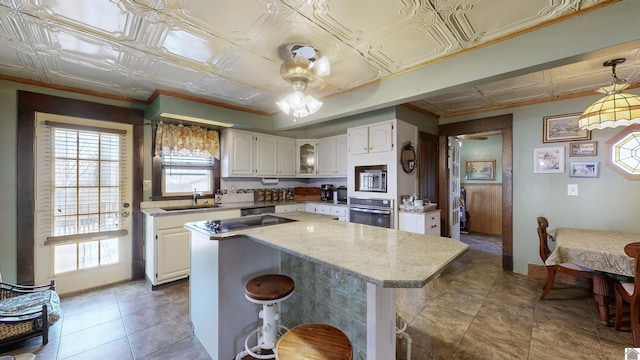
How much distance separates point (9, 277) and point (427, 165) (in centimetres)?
539

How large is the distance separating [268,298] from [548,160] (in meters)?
3.90

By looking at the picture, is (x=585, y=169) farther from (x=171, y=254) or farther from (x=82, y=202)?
(x=82, y=202)

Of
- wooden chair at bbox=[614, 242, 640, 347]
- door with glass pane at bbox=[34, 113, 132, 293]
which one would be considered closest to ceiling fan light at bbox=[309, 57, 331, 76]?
wooden chair at bbox=[614, 242, 640, 347]

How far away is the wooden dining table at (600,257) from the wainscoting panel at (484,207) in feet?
10.7

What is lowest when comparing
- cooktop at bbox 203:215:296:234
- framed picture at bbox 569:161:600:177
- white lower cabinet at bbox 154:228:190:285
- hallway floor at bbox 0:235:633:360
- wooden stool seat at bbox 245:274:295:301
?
hallway floor at bbox 0:235:633:360

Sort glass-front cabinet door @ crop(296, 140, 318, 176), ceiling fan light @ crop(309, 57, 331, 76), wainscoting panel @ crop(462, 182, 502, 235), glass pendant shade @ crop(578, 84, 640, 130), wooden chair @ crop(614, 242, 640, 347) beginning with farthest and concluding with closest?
1. wainscoting panel @ crop(462, 182, 502, 235)
2. glass-front cabinet door @ crop(296, 140, 318, 176)
3. glass pendant shade @ crop(578, 84, 640, 130)
4. ceiling fan light @ crop(309, 57, 331, 76)
5. wooden chair @ crop(614, 242, 640, 347)

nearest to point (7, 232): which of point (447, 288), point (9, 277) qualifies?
point (9, 277)

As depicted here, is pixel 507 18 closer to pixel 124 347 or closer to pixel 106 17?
pixel 106 17

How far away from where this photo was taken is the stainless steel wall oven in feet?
11.2

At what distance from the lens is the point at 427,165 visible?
13.5ft

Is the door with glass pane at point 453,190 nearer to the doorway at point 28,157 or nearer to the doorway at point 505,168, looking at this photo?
the doorway at point 505,168

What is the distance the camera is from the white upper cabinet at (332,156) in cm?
427

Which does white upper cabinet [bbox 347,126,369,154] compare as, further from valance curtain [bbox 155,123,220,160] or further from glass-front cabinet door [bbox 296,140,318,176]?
valance curtain [bbox 155,123,220,160]

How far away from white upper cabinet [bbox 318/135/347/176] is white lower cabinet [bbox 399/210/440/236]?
4.28ft
